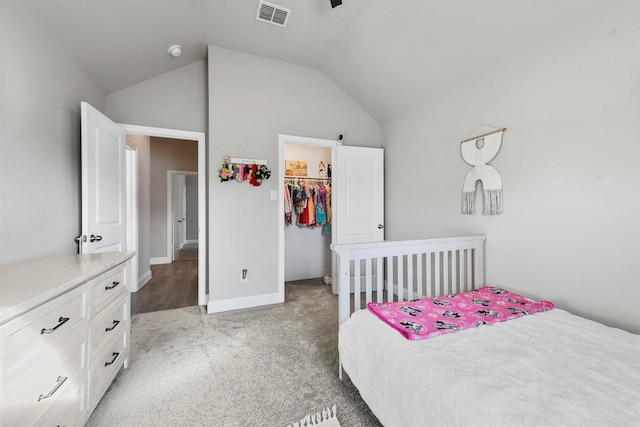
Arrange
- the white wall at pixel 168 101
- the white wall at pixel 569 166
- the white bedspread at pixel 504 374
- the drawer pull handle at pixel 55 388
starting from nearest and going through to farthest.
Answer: the white bedspread at pixel 504 374 → the drawer pull handle at pixel 55 388 → the white wall at pixel 569 166 → the white wall at pixel 168 101

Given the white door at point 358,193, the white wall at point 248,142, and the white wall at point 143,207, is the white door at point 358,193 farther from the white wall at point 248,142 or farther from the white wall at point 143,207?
the white wall at point 143,207

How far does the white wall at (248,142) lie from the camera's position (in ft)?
9.09

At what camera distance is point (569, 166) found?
166 cm

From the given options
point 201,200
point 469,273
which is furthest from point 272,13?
point 469,273

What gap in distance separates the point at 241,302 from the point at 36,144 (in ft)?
6.90

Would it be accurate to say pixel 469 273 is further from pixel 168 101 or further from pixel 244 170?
pixel 168 101

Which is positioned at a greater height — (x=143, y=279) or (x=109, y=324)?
(x=109, y=324)

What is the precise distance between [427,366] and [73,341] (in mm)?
1540

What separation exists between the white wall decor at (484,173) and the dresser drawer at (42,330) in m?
2.77

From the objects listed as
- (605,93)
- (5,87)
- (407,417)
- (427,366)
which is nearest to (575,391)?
(427,366)

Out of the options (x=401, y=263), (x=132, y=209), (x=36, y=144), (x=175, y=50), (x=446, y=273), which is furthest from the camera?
(x=132, y=209)

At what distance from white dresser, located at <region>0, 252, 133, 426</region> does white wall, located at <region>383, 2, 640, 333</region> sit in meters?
2.75

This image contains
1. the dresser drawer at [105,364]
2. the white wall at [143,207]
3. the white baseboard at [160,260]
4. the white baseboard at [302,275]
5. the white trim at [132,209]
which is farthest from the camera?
the white baseboard at [160,260]

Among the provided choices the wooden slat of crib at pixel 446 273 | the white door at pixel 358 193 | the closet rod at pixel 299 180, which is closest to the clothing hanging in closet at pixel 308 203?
the closet rod at pixel 299 180
